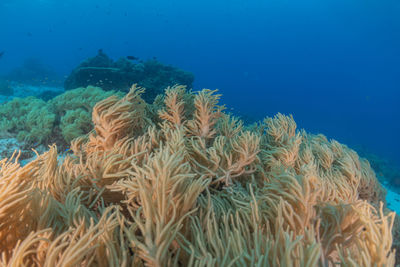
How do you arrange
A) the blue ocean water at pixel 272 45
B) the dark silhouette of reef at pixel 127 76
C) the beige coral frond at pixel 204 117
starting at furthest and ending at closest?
the blue ocean water at pixel 272 45 → the dark silhouette of reef at pixel 127 76 → the beige coral frond at pixel 204 117

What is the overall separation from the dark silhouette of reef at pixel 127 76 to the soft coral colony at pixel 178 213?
1337cm

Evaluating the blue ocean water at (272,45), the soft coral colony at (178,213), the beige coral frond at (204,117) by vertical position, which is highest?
the blue ocean water at (272,45)

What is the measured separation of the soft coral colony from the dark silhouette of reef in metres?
13.4

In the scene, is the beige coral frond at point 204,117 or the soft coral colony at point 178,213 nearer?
the soft coral colony at point 178,213

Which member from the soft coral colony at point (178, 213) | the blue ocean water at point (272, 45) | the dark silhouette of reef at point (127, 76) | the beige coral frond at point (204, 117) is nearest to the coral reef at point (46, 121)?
the soft coral colony at point (178, 213)

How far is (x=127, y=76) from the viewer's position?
18312 mm

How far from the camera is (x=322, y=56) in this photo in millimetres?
172750

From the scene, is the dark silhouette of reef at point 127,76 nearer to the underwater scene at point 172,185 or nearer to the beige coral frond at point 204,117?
the underwater scene at point 172,185

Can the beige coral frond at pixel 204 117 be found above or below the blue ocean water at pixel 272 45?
below

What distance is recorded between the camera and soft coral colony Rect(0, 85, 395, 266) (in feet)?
4.96

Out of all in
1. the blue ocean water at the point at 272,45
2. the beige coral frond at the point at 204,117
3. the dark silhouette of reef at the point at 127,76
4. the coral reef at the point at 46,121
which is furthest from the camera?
the blue ocean water at the point at 272,45

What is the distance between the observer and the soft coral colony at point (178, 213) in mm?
1513

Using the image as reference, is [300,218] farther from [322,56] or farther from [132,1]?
[322,56]

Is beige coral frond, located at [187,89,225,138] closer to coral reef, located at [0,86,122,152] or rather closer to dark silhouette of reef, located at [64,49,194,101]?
coral reef, located at [0,86,122,152]
